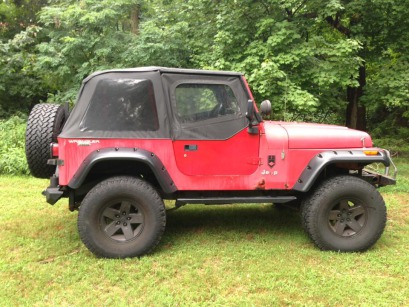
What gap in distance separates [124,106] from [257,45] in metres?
4.84

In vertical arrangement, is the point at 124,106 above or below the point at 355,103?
above

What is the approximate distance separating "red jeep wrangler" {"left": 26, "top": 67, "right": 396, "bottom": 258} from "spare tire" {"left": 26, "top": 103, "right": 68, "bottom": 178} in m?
0.01

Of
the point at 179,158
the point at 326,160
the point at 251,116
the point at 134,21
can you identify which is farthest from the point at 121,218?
the point at 134,21

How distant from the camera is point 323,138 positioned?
4246 millimetres

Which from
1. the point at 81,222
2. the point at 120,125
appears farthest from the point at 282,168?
the point at 81,222

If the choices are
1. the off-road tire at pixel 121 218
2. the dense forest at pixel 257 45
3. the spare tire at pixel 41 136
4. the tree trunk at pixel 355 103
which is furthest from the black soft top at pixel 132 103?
the tree trunk at pixel 355 103

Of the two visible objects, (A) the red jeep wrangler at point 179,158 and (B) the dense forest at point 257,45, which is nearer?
(A) the red jeep wrangler at point 179,158

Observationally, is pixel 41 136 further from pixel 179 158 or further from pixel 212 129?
pixel 212 129

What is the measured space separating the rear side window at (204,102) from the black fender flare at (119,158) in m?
0.54

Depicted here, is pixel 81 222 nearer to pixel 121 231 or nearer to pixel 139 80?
pixel 121 231

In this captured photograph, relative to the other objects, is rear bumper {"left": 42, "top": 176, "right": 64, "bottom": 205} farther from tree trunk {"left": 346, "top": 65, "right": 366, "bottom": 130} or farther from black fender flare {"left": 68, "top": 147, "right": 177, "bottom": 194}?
tree trunk {"left": 346, "top": 65, "right": 366, "bottom": 130}

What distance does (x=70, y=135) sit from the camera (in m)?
3.83

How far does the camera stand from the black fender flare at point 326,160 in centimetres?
405

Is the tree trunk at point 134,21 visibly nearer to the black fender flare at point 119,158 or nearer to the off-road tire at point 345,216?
the black fender flare at point 119,158
